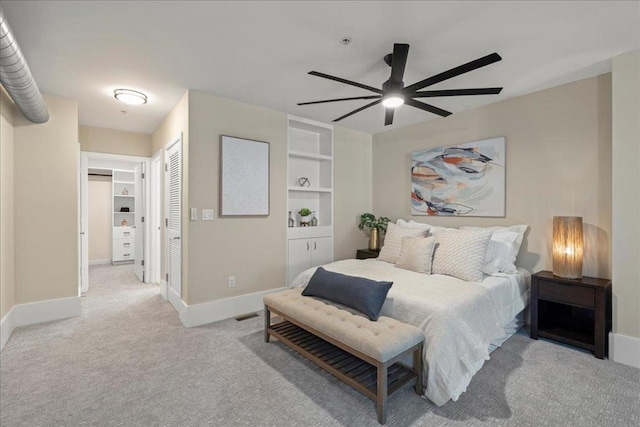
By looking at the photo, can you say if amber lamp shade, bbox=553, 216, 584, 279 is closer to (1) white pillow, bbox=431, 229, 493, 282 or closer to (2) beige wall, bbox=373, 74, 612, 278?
(2) beige wall, bbox=373, 74, 612, 278

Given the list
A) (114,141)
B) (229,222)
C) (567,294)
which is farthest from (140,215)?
(567,294)

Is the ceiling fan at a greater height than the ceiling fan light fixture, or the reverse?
the ceiling fan

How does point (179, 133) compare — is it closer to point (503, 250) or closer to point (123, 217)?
point (503, 250)

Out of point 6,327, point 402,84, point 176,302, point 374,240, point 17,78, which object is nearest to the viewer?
point 17,78

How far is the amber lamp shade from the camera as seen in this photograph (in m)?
2.69

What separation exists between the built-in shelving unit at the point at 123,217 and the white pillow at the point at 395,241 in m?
6.02

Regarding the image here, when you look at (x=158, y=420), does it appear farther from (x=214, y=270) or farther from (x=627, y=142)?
(x=627, y=142)

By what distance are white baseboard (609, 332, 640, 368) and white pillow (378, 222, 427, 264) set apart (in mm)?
1757

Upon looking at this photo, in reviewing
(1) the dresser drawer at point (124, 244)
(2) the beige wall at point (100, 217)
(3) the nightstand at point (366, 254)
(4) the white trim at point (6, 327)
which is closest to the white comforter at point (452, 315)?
(3) the nightstand at point (366, 254)

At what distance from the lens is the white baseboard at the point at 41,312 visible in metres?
3.13

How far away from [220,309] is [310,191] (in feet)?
6.54

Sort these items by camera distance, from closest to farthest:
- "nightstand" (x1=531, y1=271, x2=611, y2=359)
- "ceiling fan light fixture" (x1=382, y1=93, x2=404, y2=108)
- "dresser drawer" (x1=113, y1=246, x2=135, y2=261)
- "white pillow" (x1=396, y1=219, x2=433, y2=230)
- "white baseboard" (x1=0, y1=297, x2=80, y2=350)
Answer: "ceiling fan light fixture" (x1=382, y1=93, x2=404, y2=108), "nightstand" (x1=531, y1=271, x2=611, y2=359), "white baseboard" (x1=0, y1=297, x2=80, y2=350), "white pillow" (x1=396, y1=219, x2=433, y2=230), "dresser drawer" (x1=113, y1=246, x2=135, y2=261)

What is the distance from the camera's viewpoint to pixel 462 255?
2.87 meters

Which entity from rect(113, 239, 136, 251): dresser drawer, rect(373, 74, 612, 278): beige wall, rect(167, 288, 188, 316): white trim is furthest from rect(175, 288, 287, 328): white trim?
rect(113, 239, 136, 251): dresser drawer
